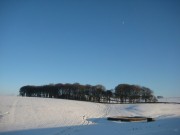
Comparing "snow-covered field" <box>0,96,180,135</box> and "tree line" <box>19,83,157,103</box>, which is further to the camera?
"tree line" <box>19,83,157,103</box>

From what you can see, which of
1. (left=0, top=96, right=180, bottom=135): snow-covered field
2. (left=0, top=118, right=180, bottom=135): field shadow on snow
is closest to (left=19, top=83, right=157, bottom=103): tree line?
(left=0, top=96, right=180, bottom=135): snow-covered field

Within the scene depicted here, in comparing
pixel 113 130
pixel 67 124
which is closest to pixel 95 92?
pixel 67 124

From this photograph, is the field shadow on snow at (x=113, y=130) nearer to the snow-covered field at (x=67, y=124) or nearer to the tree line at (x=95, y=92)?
the snow-covered field at (x=67, y=124)

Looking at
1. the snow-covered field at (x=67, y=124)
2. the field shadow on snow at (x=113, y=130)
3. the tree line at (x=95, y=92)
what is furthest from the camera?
the tree line at (x=95, y=92)

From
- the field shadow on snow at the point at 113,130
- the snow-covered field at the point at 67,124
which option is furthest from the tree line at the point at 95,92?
the field shadow on snow at the point at 113,130

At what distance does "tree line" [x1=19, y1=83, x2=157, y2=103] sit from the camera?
95.4m

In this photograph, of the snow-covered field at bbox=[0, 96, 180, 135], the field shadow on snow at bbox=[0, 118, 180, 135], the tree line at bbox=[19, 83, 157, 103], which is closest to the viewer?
the field shadow on snow at bbox=[0, 118, 180, 135]

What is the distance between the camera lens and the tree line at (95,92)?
95.4 meters

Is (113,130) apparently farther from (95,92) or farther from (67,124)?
(95,92)

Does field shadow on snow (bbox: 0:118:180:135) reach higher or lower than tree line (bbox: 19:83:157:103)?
lower

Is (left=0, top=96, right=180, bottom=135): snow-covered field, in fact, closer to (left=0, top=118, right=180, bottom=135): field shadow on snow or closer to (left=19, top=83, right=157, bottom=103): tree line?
(left=0, top=118, right=180, bottom=135): field shadow on snow

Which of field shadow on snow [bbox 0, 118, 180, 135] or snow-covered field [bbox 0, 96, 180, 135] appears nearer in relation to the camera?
field shadow on snow [bbox 0, 118, 180, 135]

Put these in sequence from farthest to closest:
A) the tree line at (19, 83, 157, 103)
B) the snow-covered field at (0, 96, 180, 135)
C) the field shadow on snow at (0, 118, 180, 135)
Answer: the tree line at (19, 83, 157, 103) → the snow-covered field at (0, 96, 180, 135) → the field shadow on snow at (0, 118, 180, 135)

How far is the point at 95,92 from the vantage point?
326 ft
